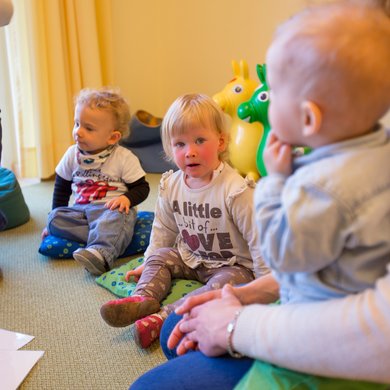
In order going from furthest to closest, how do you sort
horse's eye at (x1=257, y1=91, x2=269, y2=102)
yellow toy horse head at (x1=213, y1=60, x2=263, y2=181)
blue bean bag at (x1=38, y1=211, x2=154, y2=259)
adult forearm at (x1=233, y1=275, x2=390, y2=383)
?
yellow toy horse head at (x1=213, y1=60, x2=263, y2=181) < horse's eye at (x1=257, y1=91, x2=269, y2=102) < blue bean bag at (x1=38, y1=211, x2=154, y2=259) < adult forearm at (x1=233, y1=275, x2=390, y2=383)

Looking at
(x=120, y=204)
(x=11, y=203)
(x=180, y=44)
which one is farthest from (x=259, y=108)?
(x=180, y=44)

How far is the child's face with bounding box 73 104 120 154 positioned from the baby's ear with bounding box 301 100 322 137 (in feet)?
4.44

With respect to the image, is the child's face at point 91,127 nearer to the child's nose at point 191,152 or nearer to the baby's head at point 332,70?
the child's nose at point 191,152

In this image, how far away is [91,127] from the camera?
181 cm

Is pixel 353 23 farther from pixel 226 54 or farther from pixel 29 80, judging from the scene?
pixel 226 54

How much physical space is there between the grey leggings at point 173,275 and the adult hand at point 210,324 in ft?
1.52

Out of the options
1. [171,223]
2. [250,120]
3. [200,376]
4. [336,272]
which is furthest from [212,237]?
[250,120]

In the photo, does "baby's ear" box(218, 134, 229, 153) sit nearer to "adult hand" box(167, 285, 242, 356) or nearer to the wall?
"adult hand" box(167, 285, 242, 356)

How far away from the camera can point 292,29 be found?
21.8 inches

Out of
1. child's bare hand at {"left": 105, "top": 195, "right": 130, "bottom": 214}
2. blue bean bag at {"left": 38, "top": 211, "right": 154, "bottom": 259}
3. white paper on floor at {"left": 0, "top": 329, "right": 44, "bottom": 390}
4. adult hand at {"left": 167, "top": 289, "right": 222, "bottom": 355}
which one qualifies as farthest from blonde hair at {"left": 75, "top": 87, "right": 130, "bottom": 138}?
adult hand at {"left": 167, "top": 289, "right": 222, "bottom": 355}

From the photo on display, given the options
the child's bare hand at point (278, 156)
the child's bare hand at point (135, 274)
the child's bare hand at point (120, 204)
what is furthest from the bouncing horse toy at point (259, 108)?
the child's bare hand at point (278, 156)

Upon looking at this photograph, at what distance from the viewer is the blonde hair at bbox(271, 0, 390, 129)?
20.3 inches

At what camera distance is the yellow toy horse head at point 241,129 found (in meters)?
2.36

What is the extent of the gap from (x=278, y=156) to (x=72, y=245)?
1316mm
